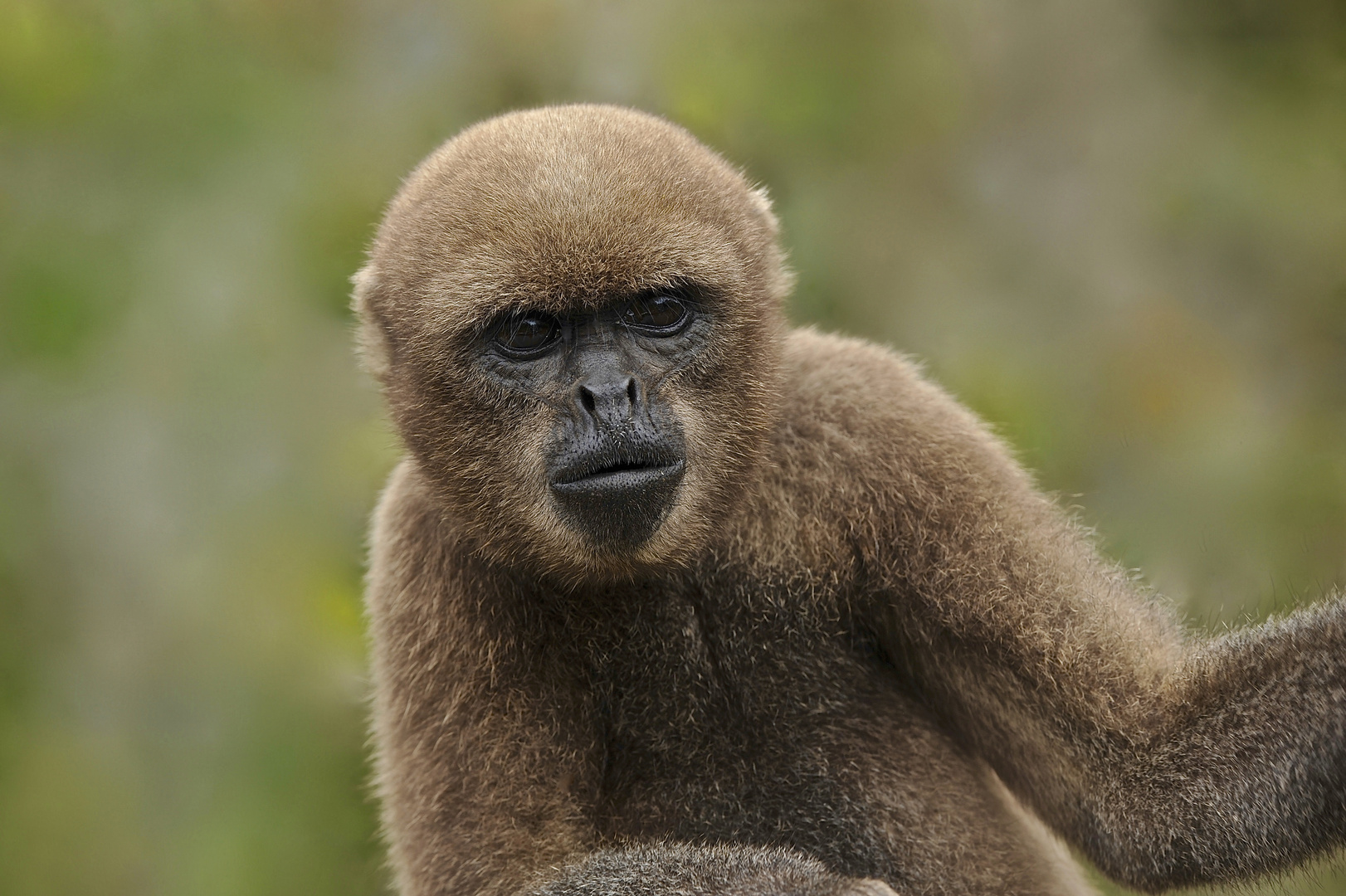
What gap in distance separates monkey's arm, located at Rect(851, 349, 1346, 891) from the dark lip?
32.4 inches

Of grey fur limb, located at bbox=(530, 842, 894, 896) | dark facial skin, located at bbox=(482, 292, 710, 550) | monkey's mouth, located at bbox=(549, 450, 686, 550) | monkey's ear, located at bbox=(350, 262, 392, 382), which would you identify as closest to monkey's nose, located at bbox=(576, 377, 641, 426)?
dark facial skin, located at bbox=(482, 292, 710, 550)

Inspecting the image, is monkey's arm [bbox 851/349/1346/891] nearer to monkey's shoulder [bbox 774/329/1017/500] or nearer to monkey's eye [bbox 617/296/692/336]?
monkey's shoulder [bbox 774/329/1017/500]

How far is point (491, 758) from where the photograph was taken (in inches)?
173

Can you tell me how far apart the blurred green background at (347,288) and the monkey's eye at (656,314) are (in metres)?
1.98

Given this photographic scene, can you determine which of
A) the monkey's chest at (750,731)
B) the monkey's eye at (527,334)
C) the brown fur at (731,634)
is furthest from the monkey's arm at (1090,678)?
the monkey's eye at (527,334)

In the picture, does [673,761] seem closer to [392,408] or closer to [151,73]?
[392,408]

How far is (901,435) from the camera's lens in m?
4.69

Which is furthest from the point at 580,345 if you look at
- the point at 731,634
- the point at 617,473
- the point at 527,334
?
→ the point at 731,634

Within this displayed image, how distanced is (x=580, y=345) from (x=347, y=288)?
2952 millimetres

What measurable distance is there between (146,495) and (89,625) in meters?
0.74

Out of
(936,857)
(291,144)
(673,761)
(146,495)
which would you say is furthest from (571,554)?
(291,144)

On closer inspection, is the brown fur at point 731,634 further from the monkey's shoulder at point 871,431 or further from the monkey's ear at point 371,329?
the monkey's ear at point 371,329

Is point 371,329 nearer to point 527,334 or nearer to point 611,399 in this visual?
point 527,334

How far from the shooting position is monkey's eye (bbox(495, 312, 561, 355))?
4422mm
